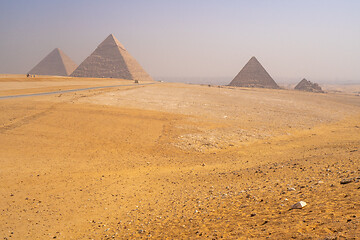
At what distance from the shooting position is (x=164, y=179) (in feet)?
25.3

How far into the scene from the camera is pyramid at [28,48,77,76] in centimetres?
9688

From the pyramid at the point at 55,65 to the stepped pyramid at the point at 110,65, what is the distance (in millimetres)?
24705

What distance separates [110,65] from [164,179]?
7139cm

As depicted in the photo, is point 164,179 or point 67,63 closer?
point 164,179

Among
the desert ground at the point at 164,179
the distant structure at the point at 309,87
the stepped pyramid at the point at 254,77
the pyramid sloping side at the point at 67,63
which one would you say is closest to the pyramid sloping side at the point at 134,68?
the stepped pyramid at the point at 254,77

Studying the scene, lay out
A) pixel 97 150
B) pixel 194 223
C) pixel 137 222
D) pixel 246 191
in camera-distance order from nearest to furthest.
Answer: pixel 194 223
pixel 137 222
pixel 246 191
pixel 97 150

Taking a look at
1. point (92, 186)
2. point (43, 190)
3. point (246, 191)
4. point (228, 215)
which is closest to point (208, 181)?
point (246, 191)

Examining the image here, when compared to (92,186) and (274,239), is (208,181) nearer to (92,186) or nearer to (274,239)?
(92,186)

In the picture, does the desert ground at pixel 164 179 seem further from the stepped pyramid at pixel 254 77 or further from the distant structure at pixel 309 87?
the distant structure at pixel 309 87

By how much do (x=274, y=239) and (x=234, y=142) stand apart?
8888mm

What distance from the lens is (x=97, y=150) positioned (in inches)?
405

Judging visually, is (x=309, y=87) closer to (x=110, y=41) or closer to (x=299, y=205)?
(x=110, y=41)

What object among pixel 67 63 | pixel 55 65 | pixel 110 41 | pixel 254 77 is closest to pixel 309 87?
pixel 254 77

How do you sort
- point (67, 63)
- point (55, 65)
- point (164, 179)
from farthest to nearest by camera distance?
point (67, 63) < point (55, 65) < point (164, 179)
